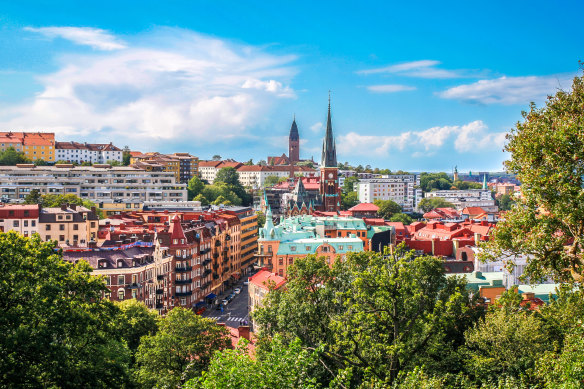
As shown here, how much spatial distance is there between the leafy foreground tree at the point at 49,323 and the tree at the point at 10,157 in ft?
448

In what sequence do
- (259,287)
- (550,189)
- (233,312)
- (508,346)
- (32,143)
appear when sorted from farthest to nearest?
(32,143)
(233,312)
(259,287)
(508,346)
(550,189)

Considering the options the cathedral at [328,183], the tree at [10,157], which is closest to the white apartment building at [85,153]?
the tree at [10,157]

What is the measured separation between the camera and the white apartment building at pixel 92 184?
13200 cm

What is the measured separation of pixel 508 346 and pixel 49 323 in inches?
846

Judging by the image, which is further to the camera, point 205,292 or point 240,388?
point 205,292

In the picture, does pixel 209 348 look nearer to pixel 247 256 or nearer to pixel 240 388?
pixel 240 388

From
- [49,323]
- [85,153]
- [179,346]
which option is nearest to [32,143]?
[85,153]

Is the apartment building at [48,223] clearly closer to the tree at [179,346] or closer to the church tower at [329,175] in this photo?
the tree at [179,346]

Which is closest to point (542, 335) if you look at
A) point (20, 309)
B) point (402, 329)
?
point (402, 329)

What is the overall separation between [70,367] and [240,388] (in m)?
10.5

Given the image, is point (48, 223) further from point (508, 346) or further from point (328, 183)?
point (328, 183)

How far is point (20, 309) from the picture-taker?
84.0 ft

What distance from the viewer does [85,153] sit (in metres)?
191

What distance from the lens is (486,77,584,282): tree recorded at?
21.8m
